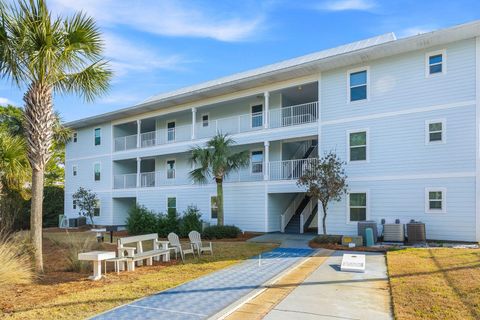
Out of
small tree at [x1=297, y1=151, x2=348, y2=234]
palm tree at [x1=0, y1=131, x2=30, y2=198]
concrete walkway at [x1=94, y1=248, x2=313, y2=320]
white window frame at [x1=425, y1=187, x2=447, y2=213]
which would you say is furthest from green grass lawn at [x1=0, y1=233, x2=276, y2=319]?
white window frame at [x1=425, y1=187, x2=447, y2=213]

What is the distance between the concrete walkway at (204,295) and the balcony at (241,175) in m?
7.99

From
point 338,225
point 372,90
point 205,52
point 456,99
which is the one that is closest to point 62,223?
point 205,52

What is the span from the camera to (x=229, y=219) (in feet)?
67.3

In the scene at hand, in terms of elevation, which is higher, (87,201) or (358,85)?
(358,85)

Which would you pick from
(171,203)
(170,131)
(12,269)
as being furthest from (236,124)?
(12,269)

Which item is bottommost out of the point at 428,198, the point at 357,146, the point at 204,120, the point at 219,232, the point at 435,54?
the point at 219,232

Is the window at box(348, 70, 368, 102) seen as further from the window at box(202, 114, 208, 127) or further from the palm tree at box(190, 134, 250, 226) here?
the window at box(202, 114, 208, 127)

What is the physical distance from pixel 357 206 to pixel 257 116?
7.97 metres

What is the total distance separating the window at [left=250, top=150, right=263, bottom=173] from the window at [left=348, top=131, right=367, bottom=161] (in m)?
5.89

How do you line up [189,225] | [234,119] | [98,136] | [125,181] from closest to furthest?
[189,225] < [234,119] < [125,181] < [98,136]

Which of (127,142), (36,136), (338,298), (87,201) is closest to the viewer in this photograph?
(338,298)

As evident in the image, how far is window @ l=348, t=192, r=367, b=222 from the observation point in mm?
16172

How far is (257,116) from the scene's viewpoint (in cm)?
2119

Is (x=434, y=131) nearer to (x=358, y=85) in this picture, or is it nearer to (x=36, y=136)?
(x=358, y=85)
